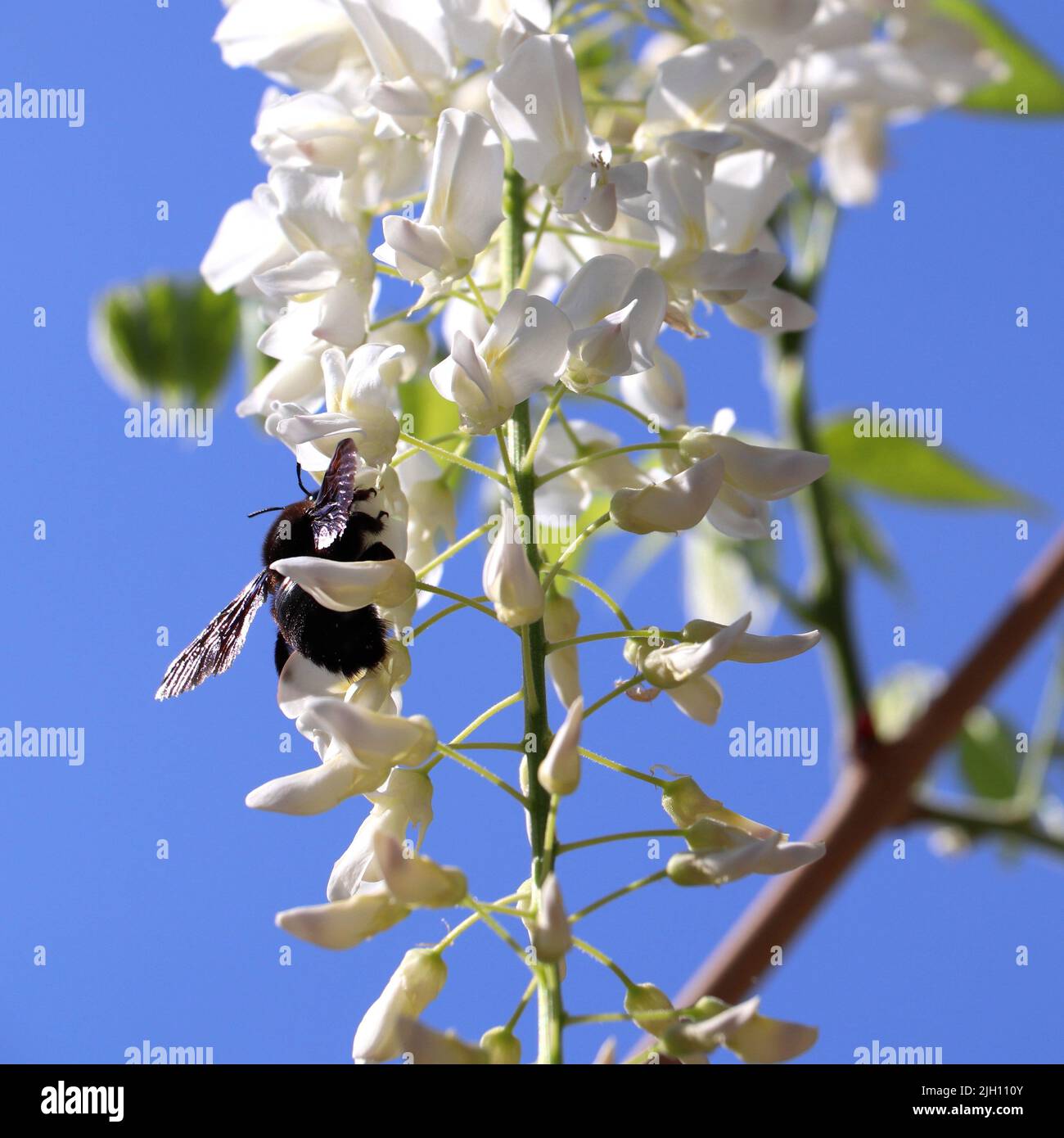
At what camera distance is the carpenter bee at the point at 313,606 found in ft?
1.79

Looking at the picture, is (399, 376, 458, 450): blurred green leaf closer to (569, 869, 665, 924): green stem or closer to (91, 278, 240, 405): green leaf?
(91, 278, 240, 405): green leaf

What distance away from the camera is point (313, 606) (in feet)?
1.87

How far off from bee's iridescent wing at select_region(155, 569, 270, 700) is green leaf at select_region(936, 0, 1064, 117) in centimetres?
77

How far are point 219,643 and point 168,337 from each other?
1.28 ft

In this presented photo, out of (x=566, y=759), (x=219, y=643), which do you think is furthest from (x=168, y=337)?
(x=566, y=759)

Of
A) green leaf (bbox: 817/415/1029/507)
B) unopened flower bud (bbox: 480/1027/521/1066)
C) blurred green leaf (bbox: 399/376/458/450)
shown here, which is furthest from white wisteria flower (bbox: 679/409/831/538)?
green leaf (bbox: 817/415/1029/507)

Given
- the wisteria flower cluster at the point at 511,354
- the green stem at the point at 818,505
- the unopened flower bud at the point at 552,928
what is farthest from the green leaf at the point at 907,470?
the unopened flower bud at the point at 552,928

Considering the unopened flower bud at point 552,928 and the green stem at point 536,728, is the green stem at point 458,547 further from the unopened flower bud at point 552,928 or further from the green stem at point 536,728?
the unopened flower bud at point 552,928

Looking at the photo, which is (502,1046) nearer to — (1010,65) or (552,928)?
→ (552,928)

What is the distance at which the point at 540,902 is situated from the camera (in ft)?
1.52

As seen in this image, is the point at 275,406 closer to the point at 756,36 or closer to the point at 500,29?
the point at 500,29

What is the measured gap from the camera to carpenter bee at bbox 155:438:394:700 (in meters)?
0.55

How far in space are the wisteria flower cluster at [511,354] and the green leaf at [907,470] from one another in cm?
38

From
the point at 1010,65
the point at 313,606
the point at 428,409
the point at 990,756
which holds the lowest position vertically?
the point at 990,756
